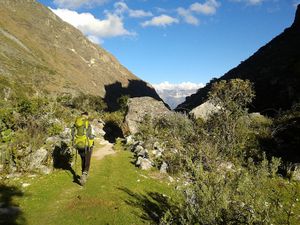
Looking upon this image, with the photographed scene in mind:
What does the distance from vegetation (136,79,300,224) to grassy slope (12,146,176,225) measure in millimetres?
1202

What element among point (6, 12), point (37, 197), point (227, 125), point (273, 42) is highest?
point (6, 12)

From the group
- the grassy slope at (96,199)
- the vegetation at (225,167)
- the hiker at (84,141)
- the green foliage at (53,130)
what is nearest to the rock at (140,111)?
the vegetation at (225,167)

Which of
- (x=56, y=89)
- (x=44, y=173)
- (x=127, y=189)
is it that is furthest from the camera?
(x=56, y=89)

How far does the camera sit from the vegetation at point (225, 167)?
7.25 metres

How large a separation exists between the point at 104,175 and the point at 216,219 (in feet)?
29.3

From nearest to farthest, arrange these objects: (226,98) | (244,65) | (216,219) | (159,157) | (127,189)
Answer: (216,219), (127,189), (159,157), (226,98), (244,65)

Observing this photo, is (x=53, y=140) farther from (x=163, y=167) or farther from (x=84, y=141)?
(x=163, y=167)

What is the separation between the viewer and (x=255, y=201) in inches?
272

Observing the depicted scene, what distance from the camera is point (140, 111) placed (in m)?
29.6

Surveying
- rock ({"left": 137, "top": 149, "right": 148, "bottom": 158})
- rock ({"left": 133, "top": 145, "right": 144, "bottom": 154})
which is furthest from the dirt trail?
rock ({"left": 137, "top": 149, "right": 148, "bottom": 158})

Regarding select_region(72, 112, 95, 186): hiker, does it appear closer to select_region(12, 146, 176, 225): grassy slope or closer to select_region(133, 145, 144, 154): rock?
select_region(12, 146, 176, 225): grassy slope

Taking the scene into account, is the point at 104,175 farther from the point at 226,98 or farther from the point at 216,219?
the point at 226,98

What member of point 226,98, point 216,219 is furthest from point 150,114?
point 216,219

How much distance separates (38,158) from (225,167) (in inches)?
319
